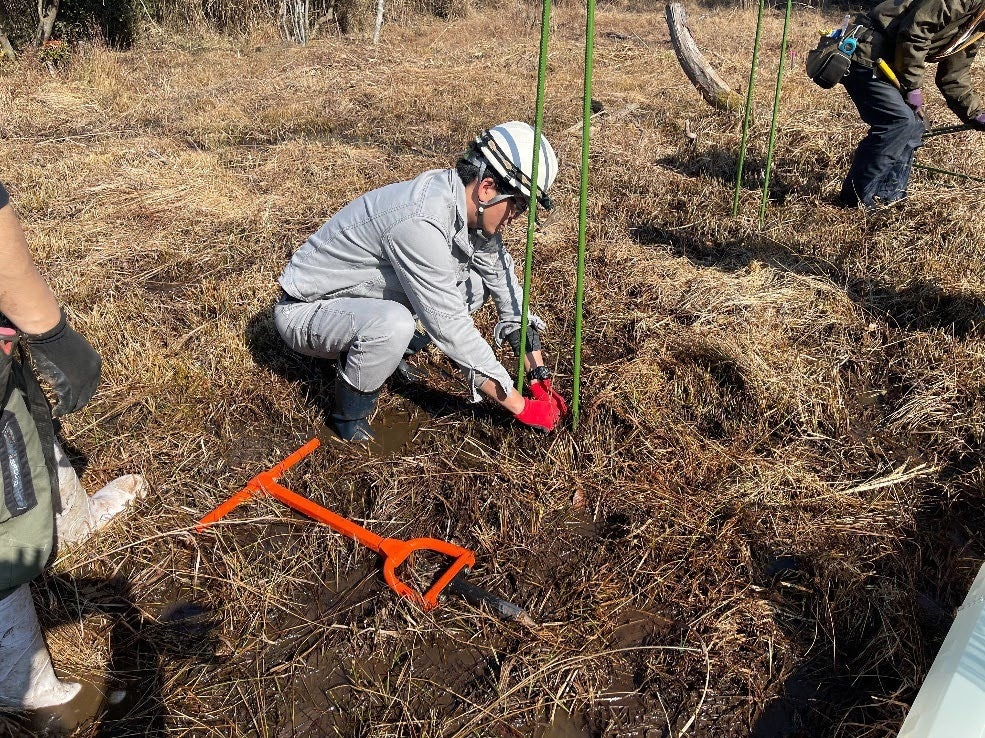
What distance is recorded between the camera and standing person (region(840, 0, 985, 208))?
4258 mm

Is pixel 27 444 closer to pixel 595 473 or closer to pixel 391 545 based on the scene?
pixel 391 545

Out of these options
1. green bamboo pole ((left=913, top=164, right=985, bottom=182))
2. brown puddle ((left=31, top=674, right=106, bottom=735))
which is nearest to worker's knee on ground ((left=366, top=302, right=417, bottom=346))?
brown puddle ((left=31, top=674, right=106, bottom=735))

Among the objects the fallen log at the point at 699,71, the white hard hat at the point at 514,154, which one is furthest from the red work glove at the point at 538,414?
the fallen log at the point at 699,71

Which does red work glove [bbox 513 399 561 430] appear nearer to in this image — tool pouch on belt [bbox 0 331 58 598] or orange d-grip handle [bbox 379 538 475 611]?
orange d-grip handle [bbox 379 538 475 611]

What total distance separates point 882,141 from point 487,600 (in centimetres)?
414

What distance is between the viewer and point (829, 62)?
15.0 feet

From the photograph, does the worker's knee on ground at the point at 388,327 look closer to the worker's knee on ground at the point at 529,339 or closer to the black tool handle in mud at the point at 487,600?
the worker's knee on ground at the point at 529,339

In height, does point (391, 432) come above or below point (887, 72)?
below

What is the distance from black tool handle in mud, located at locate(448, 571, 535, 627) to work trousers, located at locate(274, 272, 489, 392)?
78 cm

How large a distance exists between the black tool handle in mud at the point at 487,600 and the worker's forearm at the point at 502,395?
685mm

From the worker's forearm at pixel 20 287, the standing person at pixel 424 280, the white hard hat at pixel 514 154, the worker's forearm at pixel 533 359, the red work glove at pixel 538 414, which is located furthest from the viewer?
the worker's forearm at pixel 533 359

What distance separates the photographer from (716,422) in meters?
3.16

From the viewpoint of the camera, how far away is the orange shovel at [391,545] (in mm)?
2396

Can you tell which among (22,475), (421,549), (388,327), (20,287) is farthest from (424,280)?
(22,475)
